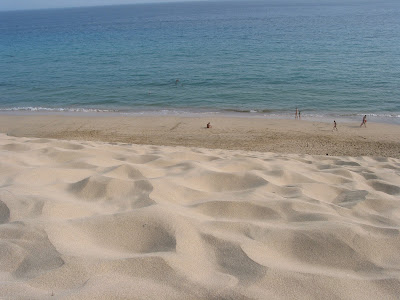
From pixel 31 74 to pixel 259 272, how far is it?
34.9m

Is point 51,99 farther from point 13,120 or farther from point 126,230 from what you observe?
point 126,230

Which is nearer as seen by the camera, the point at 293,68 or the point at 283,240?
the point at 283,240

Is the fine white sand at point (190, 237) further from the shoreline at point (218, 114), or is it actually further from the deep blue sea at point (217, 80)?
the deep blue sea at point (217, 80)

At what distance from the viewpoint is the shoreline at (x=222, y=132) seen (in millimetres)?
13398

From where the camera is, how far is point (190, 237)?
2.52 meters

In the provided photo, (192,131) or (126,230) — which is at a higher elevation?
(126,230)

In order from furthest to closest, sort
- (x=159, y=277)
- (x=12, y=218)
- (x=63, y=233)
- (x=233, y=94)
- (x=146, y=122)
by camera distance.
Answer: (x=233, y=94)
(x=146, y=122)
(x=12, y=218)
(x=63, y=233)
(x=159, y=277)

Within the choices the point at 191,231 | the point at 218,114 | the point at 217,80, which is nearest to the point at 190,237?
the point at 191,231

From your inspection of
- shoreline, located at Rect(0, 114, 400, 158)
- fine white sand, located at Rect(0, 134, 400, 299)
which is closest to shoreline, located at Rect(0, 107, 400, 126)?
shoreline, located at Rect(0, 114, 400, 158)

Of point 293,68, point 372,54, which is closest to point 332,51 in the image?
point 372,54

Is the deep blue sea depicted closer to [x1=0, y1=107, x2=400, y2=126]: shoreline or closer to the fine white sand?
[x1=0, y1=107, x2=400, y2=126]: shoreline

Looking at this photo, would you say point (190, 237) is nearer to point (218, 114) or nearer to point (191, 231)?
point (191, 231)

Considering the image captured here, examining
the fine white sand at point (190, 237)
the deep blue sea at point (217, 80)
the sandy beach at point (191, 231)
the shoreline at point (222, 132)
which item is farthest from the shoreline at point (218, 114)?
the fine white sand at point (190, 237)

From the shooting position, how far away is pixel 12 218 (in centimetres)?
269
